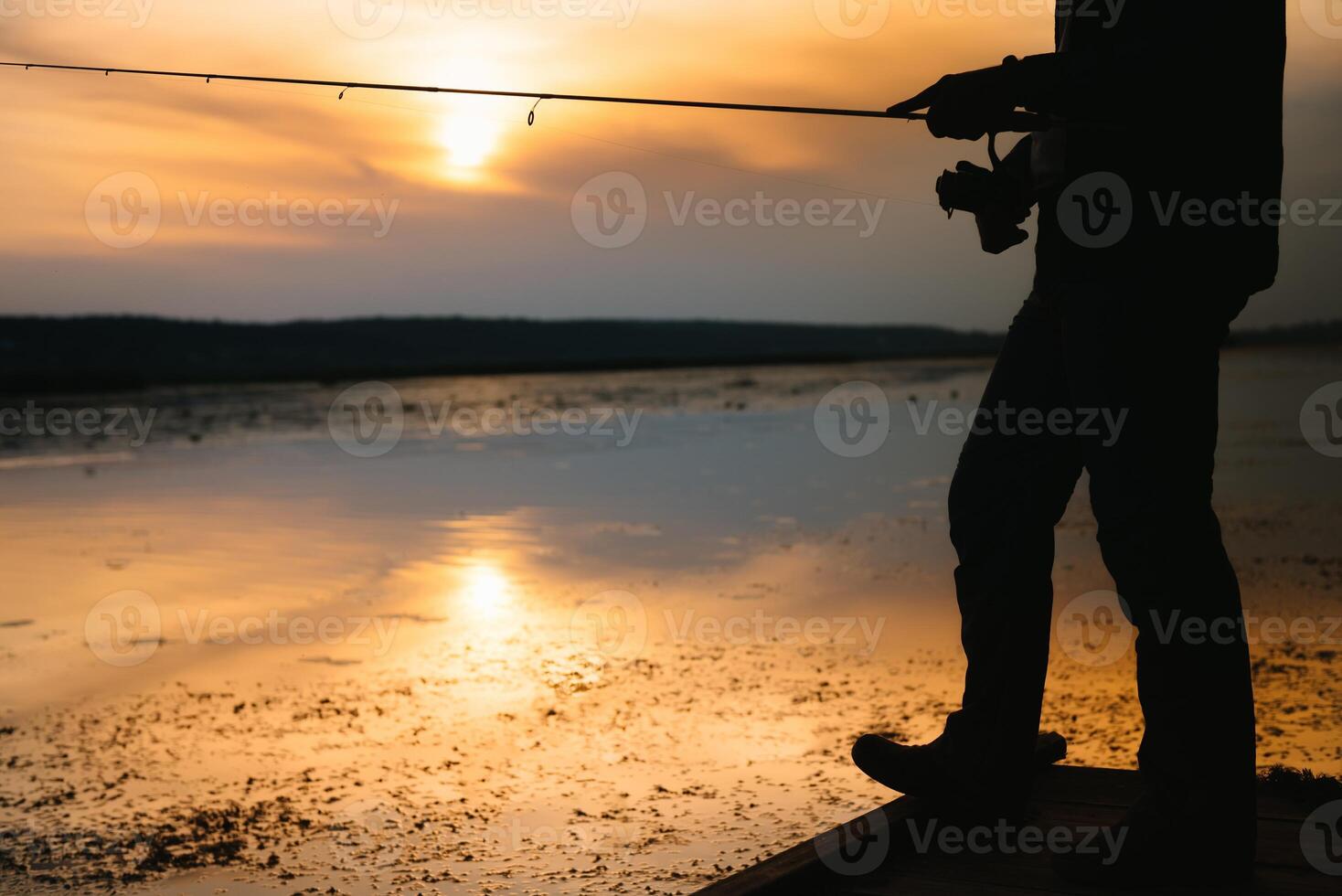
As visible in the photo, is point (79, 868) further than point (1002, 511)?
Yes

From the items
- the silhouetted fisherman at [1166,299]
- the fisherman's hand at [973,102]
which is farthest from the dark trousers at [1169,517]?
the fisherman's hand at [973,102]

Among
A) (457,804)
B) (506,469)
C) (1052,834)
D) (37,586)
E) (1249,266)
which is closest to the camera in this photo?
(1249,266)

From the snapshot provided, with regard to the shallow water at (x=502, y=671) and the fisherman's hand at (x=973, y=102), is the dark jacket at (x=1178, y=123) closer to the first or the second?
the fisherman's hand at (x=973, y=102)

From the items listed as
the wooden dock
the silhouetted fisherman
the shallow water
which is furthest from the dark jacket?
the wooden dock

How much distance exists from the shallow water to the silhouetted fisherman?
0.16 metres

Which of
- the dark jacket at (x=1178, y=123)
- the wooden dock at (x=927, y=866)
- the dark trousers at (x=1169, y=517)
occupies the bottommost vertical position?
the wooden dock at (x=927, y=866)

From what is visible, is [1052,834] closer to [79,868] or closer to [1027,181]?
[1027,181]

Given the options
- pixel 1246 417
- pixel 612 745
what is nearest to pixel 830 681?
pixel 612 745

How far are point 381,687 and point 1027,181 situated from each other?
4.35 m

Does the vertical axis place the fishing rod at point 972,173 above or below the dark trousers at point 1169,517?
above

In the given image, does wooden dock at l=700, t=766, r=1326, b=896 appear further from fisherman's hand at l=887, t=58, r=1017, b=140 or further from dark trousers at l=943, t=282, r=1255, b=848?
fisherman's hand at l=887, t=58, r=1017, b=140

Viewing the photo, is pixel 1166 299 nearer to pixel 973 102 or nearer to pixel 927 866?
pixel 973 102

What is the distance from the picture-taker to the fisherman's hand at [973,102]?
292 centimetres

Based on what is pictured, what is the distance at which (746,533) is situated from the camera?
10789 mm
